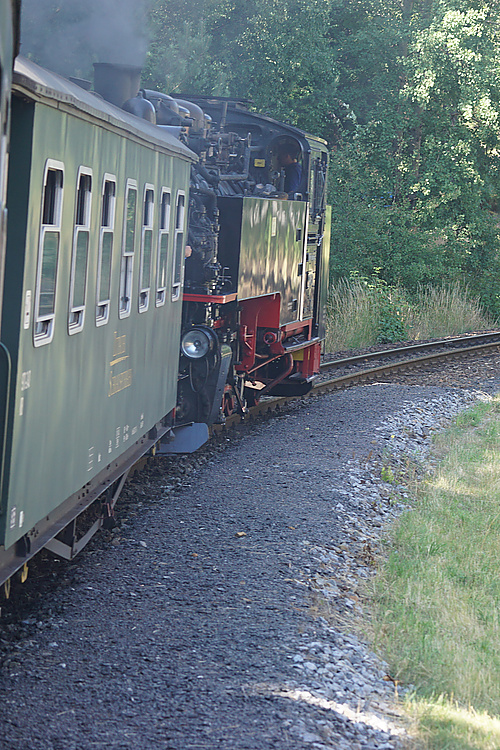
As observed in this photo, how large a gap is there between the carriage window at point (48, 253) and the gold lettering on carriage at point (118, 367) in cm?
146

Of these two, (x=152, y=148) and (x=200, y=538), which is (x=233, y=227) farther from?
(x=200, y=538)

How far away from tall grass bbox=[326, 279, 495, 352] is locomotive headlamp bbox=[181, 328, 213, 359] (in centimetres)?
1025

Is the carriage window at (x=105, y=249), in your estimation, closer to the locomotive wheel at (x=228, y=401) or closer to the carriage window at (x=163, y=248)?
the carriage window at (x=163, y=248)

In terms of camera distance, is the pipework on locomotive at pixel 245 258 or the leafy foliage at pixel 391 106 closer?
the pipework on locomotive at pixel 245 258

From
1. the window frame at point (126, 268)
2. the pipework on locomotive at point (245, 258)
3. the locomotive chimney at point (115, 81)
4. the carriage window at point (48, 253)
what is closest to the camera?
the carriage window at point (48, 253)

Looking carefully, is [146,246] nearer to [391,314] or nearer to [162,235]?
[162,235]

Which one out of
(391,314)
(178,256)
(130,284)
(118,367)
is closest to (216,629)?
(118,367)

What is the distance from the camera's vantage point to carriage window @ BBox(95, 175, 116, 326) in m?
5.44

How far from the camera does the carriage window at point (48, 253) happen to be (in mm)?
4281

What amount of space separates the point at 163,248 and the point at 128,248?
1303 millimetres

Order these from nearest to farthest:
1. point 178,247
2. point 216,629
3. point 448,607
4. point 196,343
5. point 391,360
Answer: point 216,629 → point 448,607 → point 178,247 → point 196,343 → point 391,360

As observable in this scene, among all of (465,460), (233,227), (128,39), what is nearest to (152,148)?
(233,227)

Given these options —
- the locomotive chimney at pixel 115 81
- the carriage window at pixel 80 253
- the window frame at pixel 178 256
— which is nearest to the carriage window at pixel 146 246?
the window frame at pixel 178 256

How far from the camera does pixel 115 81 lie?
8227mm
